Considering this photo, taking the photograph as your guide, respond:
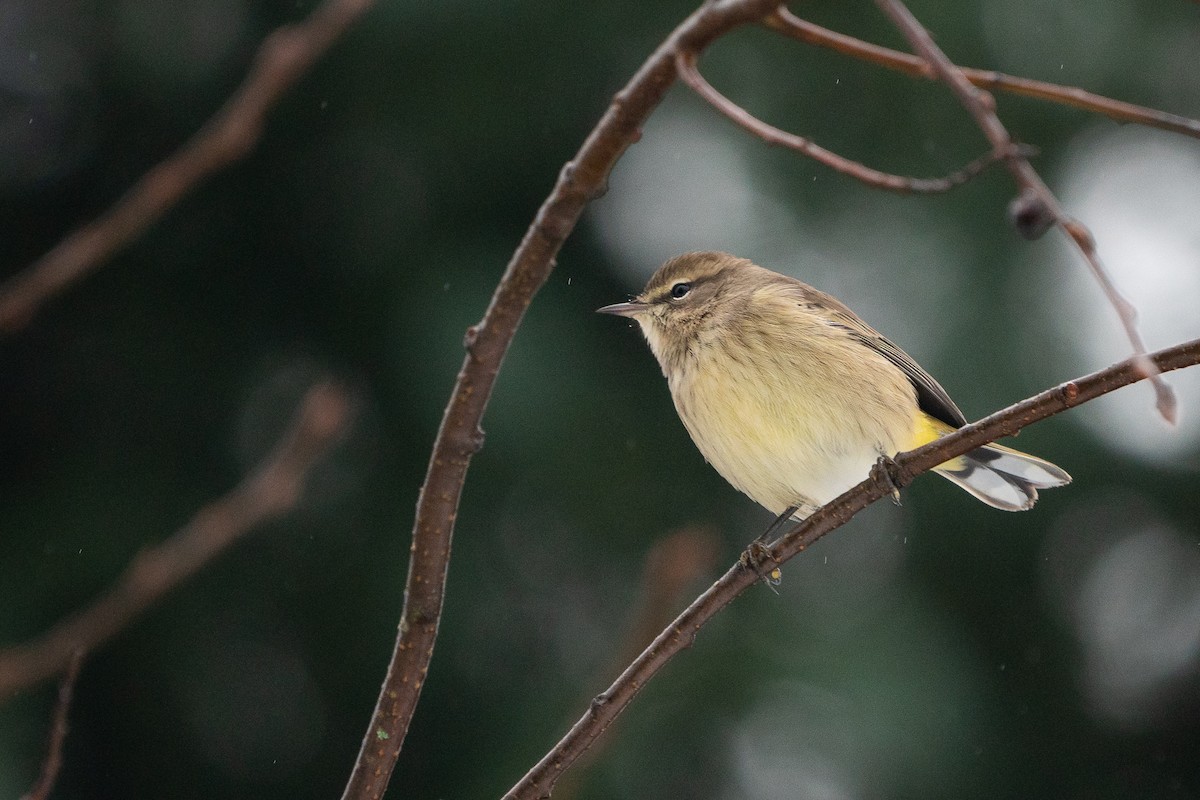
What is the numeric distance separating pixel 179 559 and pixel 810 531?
1.19 meters

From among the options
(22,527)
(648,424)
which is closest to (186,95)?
(22,527)

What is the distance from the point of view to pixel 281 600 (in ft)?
14.8

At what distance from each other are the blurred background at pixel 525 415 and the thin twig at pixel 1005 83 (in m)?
3.16

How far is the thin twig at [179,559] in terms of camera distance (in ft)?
4.11

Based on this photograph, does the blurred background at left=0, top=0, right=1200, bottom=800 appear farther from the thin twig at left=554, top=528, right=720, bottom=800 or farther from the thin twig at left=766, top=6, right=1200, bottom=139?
the thin twig at left=766, top=6, right=1200, bottom=139

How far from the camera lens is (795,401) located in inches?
127

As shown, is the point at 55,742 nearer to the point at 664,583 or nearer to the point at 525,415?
the point at 664,583

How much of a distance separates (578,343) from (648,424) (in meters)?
0.40

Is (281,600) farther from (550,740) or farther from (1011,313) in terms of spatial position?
(1011,313)

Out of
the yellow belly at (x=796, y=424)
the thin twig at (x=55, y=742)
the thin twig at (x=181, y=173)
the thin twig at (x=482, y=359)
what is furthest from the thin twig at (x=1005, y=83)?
the yellow belly at (x=796, y=424)

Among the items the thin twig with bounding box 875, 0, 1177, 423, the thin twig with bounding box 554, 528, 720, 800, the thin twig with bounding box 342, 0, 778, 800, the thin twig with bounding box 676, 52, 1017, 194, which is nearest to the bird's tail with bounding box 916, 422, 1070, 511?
the thin twig with bounding box 554, 528, 720, 800

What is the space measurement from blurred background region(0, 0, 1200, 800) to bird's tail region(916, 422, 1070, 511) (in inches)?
43.0

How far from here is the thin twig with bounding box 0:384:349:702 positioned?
1252 mm

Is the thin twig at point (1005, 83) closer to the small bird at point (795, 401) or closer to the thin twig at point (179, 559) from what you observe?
the thin twig at point (179, 559)
